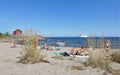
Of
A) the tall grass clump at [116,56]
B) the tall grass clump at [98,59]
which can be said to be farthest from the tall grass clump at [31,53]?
the tall grass clump at [116,56]

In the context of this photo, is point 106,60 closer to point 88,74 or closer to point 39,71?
point 88,74

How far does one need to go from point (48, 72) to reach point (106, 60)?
8.21 ft

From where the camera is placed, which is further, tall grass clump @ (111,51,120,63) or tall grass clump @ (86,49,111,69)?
tall grass clump @ (111,51,120,63)

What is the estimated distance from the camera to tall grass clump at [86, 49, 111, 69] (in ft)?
29.0

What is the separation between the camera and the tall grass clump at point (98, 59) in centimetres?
884

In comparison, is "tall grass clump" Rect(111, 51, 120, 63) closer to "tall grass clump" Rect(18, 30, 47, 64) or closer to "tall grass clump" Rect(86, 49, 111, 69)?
"tall grass clump" Rect(86, 49, 111, 69)

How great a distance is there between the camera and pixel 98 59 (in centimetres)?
888

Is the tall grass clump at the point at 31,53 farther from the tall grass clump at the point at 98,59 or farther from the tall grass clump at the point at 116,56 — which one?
the tall grass clump at the point at 116,56

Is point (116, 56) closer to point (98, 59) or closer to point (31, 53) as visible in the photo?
point (98, 59)

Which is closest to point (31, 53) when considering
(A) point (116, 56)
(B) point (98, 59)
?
(B) point (98, 59)

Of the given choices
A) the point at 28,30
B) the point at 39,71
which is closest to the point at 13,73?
the point at 39,71

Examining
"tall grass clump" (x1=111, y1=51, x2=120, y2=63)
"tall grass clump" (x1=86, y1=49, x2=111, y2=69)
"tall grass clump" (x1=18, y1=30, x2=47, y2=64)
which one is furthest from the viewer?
"tall grass clump" (x1=111, y1=51, x2=120, y2=63)

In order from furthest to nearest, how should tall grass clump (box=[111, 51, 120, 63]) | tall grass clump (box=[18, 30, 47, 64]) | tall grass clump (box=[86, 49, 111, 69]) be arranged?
tall grass clump (box=[111, 51, 120, 63])
tall grass clump (box=[18, 30, 47, 64])
tall grass clump (box=[86, 49, 111, 69])

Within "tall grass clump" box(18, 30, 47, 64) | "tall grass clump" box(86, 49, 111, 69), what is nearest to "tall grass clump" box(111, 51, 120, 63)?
"tall grass clump" box(86, 49, 111, 69)
